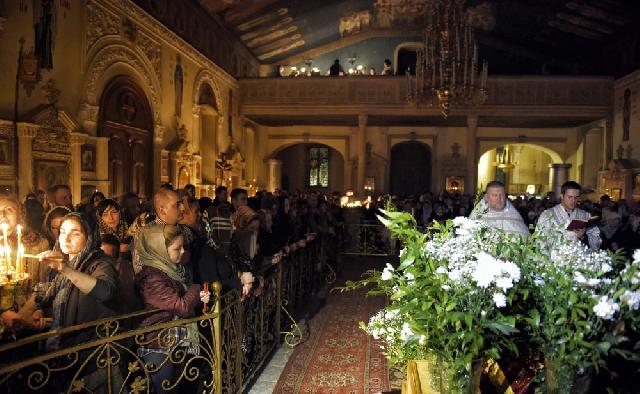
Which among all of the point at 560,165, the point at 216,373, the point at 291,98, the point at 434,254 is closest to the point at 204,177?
the point at 291,98

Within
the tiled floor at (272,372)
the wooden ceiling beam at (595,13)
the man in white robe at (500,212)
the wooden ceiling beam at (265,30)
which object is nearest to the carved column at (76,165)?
the tiled floor at (272,372)

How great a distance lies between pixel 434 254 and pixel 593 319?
2.04 feet

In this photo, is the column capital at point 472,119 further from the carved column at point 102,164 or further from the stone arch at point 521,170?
the carved column at point 102,164

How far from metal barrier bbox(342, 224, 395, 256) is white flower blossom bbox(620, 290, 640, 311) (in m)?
10.3

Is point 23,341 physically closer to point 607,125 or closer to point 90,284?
point 90,284

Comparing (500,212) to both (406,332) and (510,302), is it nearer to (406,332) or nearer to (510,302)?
(406,332)

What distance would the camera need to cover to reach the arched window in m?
26.8

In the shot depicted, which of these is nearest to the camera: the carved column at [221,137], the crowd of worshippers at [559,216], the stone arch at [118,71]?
the crowd of worshippers at [559,216]

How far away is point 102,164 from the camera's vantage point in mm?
9352

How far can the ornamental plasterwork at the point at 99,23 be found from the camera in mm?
8938

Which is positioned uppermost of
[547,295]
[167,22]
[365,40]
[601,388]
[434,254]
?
[365,40]

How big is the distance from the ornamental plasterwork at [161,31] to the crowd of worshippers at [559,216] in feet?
24.4

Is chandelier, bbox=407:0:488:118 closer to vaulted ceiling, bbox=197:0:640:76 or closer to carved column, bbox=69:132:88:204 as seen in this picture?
vaulted ceiling, bbox=197:0:640:76

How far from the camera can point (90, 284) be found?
9.53 ft
